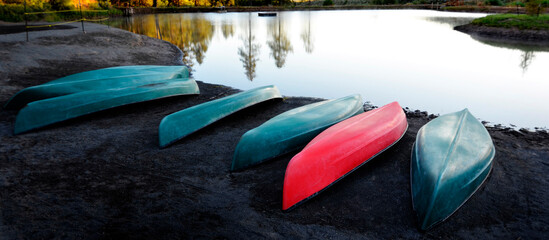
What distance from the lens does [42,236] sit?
2.63 m

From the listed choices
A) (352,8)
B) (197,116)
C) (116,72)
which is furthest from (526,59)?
(352,8)

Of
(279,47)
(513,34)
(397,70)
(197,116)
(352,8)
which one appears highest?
(352,8)

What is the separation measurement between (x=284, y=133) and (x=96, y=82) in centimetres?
437

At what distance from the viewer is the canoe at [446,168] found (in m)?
2.89

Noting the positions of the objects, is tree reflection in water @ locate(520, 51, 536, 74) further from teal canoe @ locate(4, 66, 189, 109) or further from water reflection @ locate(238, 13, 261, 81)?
teal canoe @ locate(4, 66, 189, 109)

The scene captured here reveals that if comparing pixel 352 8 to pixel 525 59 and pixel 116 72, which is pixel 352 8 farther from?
pixel 116 72

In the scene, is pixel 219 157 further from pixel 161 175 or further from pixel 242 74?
pixel 242 74

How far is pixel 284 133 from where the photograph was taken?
414cm

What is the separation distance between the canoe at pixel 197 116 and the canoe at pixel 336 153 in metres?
1.99

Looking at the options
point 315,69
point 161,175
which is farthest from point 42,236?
point 315,69

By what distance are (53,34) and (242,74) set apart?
874 cm

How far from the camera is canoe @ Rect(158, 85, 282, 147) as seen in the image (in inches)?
180

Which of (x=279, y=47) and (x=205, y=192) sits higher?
(x=279, y=47)

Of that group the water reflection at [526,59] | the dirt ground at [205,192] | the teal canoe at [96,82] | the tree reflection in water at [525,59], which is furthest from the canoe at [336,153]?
the water reflection at [526,59]
